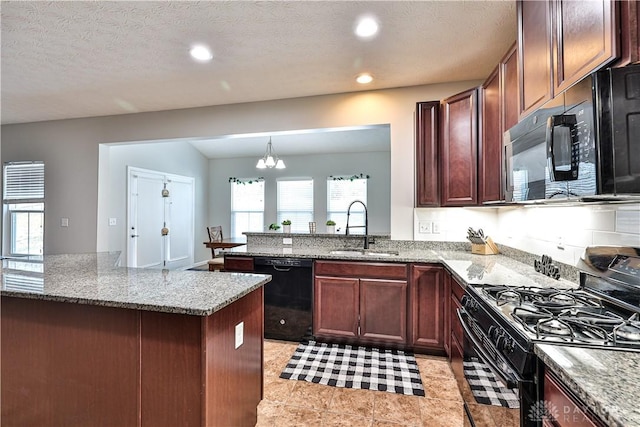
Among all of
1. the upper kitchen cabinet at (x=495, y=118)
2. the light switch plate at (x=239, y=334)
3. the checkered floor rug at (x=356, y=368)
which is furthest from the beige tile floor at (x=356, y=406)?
the upper kitchen cabinet at (x=495, y=118)

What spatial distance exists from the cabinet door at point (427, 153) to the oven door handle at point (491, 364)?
140 centimetres

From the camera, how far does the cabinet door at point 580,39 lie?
1.01 meters

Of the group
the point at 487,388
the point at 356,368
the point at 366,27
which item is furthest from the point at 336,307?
the point at 366,27

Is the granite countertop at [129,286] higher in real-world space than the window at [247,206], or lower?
lower

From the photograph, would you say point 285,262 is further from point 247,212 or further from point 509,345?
point 247,212

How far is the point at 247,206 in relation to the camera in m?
7.53

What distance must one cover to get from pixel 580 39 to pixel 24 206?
6429 mm

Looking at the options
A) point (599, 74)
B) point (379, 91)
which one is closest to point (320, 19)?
point (379, 91)

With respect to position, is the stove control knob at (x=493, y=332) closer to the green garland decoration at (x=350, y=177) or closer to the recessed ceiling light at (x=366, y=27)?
the recessed ceiling light at (x=366, y=27)

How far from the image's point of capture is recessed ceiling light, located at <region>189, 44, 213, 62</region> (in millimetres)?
2355

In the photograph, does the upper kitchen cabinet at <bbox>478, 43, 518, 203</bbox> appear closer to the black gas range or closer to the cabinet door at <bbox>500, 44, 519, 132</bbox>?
the cabinet door at <bbox>500, 44, 519, 132</bbox>

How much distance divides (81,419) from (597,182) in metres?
2.33

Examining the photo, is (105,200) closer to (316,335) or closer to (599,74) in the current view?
(316,335)

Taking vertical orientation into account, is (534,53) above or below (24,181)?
above
